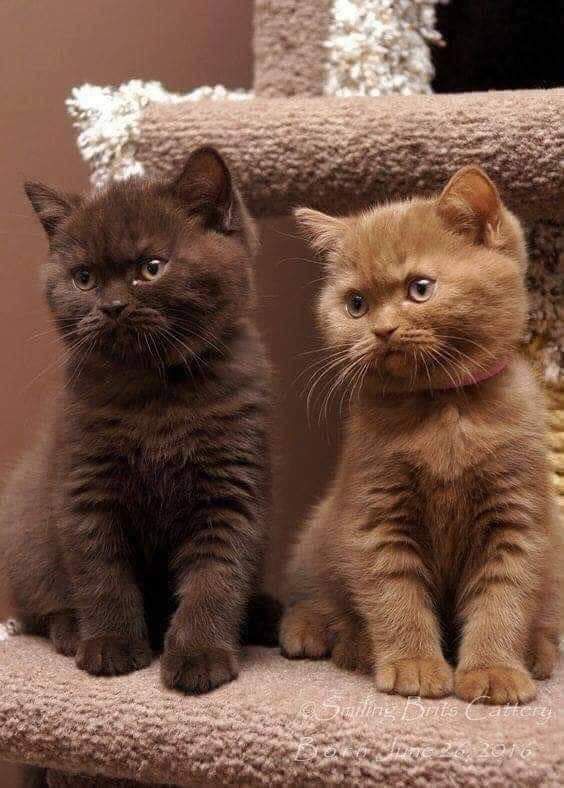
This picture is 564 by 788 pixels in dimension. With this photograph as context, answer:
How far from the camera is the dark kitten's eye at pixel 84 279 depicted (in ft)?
3.59

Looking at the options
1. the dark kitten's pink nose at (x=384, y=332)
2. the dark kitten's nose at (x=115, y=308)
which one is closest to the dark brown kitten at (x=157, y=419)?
the dark kitten's nose at (x=115, y=308)

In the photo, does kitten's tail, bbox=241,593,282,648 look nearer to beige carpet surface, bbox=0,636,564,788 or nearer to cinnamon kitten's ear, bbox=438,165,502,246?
beige carpet surface, bbox=0,636,564,788

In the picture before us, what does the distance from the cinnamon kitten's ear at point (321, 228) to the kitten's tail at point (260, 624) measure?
479 mm

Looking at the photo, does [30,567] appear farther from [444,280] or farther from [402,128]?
[402,128]

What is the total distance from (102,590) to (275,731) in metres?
0.29

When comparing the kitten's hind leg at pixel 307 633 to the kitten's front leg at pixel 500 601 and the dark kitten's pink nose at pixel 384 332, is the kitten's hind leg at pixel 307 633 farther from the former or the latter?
the dark kitten's pink nose at pixel 384 332

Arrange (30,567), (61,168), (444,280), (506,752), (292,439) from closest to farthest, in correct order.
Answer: (506,752), (444,280), (30,567), (61,168), (292,439)

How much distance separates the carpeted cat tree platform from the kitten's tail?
48 mm

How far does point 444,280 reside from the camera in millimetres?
993

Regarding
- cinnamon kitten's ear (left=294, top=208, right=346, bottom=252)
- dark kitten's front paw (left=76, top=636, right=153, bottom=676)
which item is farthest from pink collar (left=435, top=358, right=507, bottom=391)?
dark kitten's front paw (left=76, top=636, right=153, bottom=676)

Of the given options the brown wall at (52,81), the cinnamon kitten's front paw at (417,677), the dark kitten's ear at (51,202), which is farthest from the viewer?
the brown wall at (52,81)

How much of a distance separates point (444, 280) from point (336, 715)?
48cm

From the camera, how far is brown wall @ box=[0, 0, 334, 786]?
168 cm

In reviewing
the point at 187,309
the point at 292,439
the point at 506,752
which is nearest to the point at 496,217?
the point at 187,309
